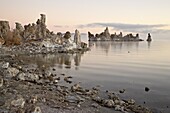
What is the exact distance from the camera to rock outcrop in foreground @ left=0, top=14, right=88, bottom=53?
9781 centimetres

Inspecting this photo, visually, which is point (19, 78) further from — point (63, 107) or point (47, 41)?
point (47, 41)

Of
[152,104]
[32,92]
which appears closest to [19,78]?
[32,92]

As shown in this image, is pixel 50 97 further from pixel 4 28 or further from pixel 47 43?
pixel 4 28

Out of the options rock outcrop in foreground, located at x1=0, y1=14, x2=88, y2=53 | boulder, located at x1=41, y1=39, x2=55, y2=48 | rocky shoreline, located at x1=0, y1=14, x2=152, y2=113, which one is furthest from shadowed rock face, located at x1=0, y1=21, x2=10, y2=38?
rocky shoreline, located at x1=0, y1=14, x2=152, y2=113

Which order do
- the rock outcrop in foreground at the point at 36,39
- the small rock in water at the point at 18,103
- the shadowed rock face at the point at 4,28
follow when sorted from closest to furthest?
the small rock in water at the point at 18,103 → the rock outcrop in foreground at the point at 36,39 → the shadowed rock face at the point at 4,28

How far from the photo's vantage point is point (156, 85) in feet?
118

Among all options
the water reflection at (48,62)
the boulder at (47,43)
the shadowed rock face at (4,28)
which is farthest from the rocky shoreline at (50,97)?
the shadowed rock face at (4,28)

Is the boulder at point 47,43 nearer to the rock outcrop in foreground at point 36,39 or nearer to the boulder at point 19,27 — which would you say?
the rock outcrop in foreground at point 36,39

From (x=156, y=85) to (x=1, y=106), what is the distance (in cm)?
2375

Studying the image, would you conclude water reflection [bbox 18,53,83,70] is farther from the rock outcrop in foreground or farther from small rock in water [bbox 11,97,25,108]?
small rock in water [bbox 11,97,25,108]

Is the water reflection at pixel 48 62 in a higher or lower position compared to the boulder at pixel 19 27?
lower

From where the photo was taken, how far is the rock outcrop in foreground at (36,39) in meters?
97.8

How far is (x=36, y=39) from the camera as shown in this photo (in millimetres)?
110500

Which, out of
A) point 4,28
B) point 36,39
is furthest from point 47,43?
point 4,28
